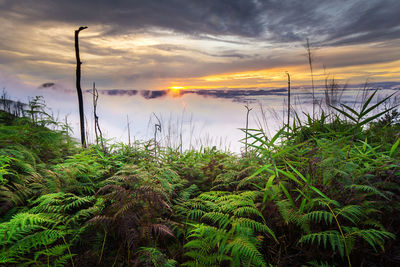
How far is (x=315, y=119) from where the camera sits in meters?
5.18

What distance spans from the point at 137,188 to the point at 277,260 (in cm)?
142

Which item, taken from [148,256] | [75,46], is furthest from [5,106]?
[148,256]

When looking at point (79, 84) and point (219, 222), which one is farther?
point (79, 84)

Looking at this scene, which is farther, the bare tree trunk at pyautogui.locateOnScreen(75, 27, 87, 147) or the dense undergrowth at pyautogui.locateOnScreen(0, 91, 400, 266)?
the bare tree trunk at pyautogui.locateOnScreen(75, 27, 87, 147)

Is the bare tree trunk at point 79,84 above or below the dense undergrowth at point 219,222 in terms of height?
above

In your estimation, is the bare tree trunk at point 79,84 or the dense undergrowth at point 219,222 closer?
the dense undergrowth at point 219,222

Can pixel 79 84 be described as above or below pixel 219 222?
above

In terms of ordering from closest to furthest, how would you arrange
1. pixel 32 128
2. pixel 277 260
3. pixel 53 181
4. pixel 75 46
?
pixel 277 260
pixel 53 181
pixel 32 128
pixel 75 46

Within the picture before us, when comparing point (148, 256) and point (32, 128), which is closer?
point (148, 256)

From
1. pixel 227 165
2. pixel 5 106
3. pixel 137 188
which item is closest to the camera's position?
pixel 137 188

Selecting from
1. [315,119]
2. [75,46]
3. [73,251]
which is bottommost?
[73,251]

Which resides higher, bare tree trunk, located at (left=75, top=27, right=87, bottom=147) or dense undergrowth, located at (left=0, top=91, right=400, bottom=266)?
bare tree trunk, located at (left=75, top=27, right=87, bottom=147)

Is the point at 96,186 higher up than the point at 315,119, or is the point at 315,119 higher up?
the point at 315,119

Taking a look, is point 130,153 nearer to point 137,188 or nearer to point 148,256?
point 137,188
